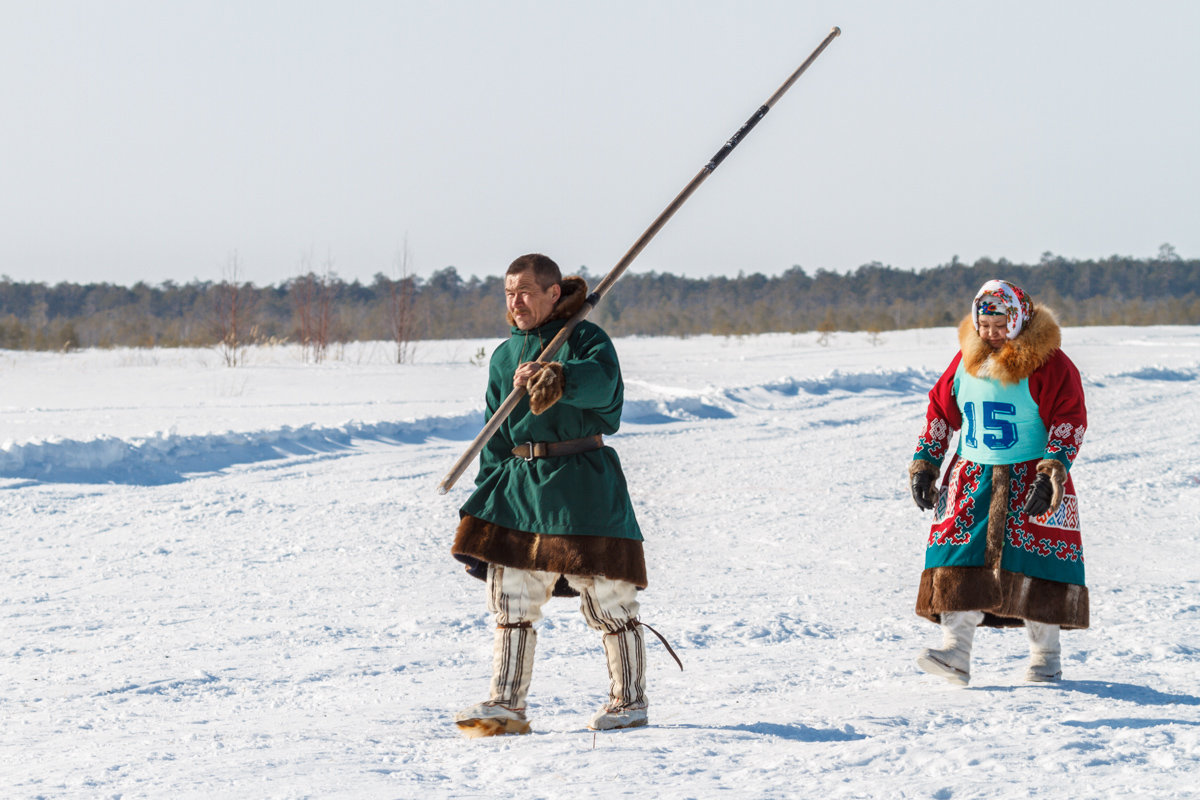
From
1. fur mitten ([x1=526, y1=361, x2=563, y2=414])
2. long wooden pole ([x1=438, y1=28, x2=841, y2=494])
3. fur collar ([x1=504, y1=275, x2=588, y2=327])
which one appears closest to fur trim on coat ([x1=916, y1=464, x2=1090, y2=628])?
long wooden pole ([x1=438, y1=28, x2=841, y2=494])

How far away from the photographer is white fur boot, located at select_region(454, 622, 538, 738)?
11.4 ft

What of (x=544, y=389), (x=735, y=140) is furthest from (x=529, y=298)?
(x=735, y=140)

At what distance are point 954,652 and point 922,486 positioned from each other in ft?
1.99

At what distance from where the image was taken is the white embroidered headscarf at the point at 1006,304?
13.4ft

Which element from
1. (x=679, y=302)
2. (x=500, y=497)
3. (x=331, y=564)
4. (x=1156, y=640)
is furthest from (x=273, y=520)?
(x=679, y=302)

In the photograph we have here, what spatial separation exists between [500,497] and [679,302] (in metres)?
86.1

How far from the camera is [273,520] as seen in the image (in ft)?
24.7

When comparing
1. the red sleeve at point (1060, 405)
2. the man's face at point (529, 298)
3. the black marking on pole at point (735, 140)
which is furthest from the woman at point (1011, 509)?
the man's face at point (529, 298)

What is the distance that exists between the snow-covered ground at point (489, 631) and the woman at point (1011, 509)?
10.2 inches

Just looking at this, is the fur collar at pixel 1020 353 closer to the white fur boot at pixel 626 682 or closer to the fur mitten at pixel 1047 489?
the fur mitten at pixel 1047 489

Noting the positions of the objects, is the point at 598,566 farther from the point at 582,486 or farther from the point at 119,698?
the point at 119,698

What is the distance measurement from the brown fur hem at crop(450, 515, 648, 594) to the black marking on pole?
1.31m

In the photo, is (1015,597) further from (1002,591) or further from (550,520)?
(550,520)

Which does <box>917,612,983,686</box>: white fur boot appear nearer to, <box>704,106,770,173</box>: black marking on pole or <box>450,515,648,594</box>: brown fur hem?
<box>450,515,648,594</box>: brown fur hem
